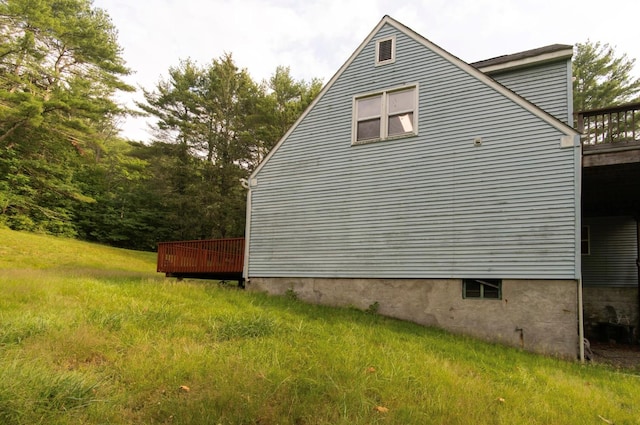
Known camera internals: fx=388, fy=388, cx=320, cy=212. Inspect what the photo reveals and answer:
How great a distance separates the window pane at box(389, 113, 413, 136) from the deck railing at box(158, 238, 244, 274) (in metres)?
6.44

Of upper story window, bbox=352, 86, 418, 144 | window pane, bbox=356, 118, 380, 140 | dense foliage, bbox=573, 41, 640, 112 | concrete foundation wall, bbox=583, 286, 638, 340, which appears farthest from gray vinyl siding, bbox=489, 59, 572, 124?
dense foliage, bbox=573, 41, 640, 112

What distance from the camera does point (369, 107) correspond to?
38.8 feet

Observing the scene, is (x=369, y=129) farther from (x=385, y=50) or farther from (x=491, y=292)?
(x=491, y=292)

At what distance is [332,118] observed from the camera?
40.4ft

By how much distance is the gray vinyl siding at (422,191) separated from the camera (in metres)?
9.10

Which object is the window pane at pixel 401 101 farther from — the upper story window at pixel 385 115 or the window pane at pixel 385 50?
the window pane at pixel 385 50

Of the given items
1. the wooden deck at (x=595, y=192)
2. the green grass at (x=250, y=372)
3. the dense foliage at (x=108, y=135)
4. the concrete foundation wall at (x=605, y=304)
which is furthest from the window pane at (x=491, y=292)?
the dense foliage at (x=108, y=135)

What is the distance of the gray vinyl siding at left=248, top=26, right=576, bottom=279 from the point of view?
29.9ft

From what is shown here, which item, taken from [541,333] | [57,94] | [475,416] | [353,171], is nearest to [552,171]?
[541,333]

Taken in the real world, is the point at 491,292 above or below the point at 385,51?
below

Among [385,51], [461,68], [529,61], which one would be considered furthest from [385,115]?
[529,61]

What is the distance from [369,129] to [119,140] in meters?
33.6

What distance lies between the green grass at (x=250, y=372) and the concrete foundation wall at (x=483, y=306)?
0.80m

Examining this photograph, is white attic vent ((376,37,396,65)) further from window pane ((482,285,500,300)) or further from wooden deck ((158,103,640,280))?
window pane ((482,285,500,300))
